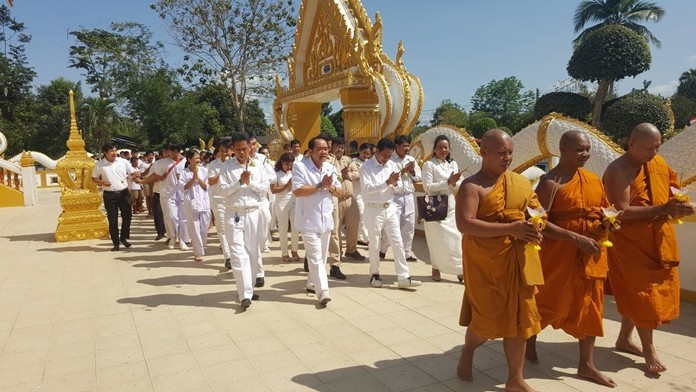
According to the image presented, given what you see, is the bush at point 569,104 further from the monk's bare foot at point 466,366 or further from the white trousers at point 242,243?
the monk's bare foot at point 466,366

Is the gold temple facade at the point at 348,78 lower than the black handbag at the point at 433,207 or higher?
higher

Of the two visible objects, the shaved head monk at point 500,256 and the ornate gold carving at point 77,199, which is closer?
the shaved head monk at point 500,256

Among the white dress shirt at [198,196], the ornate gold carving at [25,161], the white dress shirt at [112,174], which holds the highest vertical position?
the ornate gold carving at [25,161]

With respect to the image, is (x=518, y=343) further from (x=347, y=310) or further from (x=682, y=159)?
(x=682, y=159)

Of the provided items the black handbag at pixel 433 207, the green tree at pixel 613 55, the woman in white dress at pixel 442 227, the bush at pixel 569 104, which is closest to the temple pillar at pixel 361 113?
the woman in white dress at pixel 442 227

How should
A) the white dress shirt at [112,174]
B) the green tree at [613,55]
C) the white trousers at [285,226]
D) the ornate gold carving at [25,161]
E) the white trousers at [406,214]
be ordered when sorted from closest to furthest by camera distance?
the white trousers at [406,214]
the white trousers at [285,226]
the white dress shirt at [112,174]
the ornate gold carving at [25,161]
the green tree at [613,55]

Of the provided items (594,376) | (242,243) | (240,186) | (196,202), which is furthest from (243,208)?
(594,376)

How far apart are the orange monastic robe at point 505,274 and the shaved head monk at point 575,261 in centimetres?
37

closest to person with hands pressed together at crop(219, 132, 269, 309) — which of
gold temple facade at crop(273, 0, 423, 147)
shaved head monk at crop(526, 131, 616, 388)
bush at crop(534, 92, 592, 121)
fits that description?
shaved head monk at crop(526, 131, 616, 388)

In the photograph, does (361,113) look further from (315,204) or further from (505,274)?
(505,274)

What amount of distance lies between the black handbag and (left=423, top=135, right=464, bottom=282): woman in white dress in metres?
0.06

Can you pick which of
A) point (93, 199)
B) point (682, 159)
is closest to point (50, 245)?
point (93, 199)

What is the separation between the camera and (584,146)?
10.7 feet

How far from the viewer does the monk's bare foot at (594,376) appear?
3.23 m
